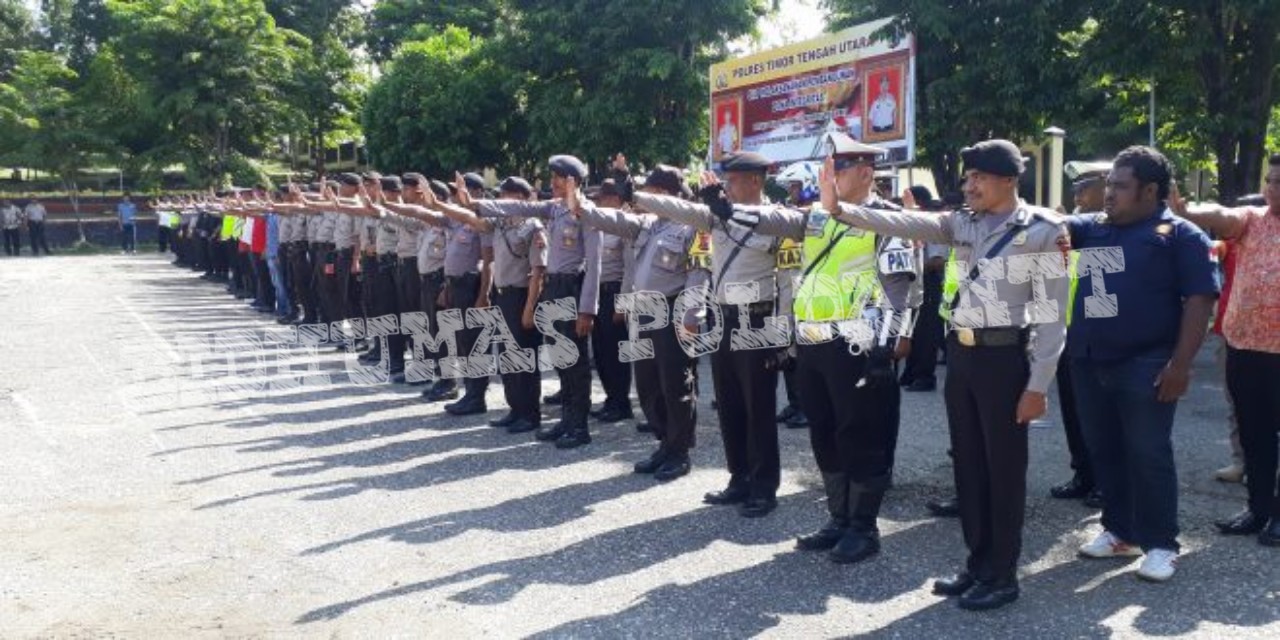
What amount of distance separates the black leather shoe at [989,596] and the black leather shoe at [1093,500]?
1.58 meters

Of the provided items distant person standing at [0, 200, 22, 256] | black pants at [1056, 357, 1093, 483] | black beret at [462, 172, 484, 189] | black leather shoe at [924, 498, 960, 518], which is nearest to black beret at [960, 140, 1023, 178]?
black pants at [1056, 357, 1093, 483]

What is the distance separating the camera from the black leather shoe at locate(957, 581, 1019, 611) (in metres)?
4.28

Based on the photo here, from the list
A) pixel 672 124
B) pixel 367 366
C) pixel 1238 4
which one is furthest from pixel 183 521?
pixel 672 124

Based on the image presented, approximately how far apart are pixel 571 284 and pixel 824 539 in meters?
3.12

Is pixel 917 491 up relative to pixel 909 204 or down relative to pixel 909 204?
down

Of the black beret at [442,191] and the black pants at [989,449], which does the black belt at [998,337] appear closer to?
the black pants at [989,449]

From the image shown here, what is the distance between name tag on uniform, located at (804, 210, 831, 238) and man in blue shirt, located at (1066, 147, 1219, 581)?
1.04m

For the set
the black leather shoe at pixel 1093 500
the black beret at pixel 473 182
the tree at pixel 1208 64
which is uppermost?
the tree at pixel 1208 64

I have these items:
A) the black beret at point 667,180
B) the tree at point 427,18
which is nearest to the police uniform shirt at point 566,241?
the black beret at point 667,180

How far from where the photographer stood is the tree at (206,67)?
34.0 m

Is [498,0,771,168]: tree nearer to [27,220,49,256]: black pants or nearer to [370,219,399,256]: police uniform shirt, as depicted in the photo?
[370,219,399,256]: police uniform shirt

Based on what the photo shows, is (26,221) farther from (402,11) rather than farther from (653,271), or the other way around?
(653,271)

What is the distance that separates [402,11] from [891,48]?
96.5 ft

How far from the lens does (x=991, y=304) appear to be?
14.0ft
